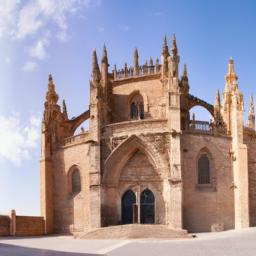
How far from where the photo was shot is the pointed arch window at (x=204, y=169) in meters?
33.9

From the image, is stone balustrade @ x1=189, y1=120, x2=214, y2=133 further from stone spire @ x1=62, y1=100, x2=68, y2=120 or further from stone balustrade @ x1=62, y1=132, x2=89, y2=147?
stone spire @ x1=62, y1=100, x2=68, y2=120

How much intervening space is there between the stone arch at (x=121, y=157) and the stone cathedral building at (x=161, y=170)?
2.7 inches

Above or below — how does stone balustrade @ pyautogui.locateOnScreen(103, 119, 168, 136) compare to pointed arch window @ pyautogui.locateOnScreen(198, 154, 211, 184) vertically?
above

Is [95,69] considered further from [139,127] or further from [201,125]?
[201,125]

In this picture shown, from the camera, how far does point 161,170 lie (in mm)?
33250

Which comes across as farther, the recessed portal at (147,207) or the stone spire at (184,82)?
the stone spire at (184,82)

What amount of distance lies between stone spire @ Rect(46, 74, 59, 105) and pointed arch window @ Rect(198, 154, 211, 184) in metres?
13.0

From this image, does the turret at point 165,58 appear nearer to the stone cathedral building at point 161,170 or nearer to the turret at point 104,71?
the stone cathedral building at point 161,170

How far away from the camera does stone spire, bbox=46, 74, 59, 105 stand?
130 ft

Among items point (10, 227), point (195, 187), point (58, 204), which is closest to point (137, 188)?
point (195, 187)

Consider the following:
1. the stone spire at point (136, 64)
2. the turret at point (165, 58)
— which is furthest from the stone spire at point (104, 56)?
the turret at point (165, 58)

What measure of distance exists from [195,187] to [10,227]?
12.9 m

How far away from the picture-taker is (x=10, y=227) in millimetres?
34281

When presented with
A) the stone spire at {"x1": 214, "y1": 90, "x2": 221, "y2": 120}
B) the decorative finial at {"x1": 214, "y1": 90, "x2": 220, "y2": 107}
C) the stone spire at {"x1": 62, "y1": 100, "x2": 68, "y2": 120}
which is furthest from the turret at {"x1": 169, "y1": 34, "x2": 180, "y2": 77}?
the stone spire at {"x1": 62, "y1": 100, "x2": 68, "y2": 120}
